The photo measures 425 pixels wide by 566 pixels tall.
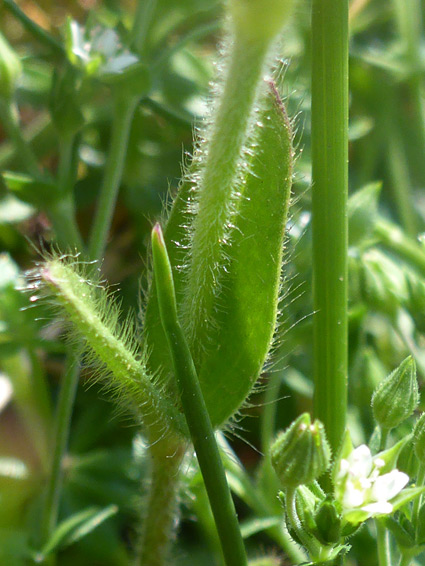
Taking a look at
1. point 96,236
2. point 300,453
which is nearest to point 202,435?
point 300,453

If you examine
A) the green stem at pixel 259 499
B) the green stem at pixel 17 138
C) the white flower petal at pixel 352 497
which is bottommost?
the green stem at pixel 259 499

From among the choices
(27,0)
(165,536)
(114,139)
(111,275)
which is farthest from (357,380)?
(27,0)

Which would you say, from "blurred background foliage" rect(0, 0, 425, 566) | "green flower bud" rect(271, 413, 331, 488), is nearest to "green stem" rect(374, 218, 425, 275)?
"blurred background foliage" rect(0, 0, 425, 566)

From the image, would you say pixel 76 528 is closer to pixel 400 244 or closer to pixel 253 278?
pixel 253 278

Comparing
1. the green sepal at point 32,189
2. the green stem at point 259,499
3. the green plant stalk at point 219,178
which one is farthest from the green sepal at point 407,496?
the green sepal at point 32,189

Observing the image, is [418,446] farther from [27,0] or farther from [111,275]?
[27,0]

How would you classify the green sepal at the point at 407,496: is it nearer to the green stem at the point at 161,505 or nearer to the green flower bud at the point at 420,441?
the green flower bud at the point at 420,441
